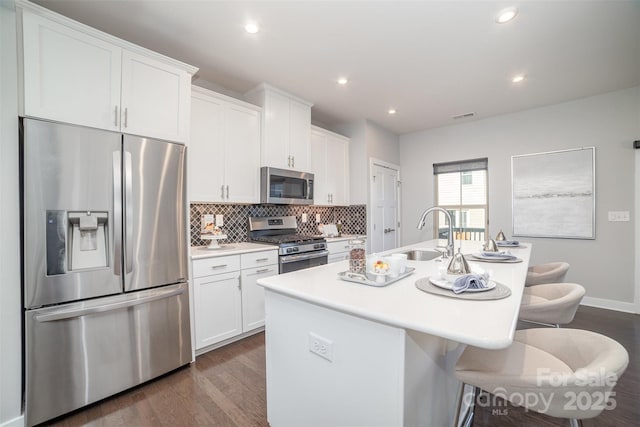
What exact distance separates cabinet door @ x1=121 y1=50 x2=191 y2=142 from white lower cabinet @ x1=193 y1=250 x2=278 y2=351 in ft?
3.63

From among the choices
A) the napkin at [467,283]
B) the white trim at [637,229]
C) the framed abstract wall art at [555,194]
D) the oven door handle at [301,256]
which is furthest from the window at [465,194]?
the napkin at [467,283]

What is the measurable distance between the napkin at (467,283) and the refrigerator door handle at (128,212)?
2.04 m

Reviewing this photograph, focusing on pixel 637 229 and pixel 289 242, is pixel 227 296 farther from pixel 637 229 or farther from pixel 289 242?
pixel 637 229

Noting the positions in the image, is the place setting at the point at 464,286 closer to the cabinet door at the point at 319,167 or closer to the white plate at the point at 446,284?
the white plate at the point at 446,284

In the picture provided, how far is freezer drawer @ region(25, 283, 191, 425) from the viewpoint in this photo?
1598mm

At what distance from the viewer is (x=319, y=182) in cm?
405

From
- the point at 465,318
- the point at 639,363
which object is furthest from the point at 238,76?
the point at 639,363

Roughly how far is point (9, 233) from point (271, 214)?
7.89ft

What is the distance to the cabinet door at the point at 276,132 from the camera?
3.22m

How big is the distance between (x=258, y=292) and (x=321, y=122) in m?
3.02

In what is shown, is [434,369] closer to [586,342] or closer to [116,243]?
[586,342]

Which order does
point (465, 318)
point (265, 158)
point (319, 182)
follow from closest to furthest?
point (465, 318)
point (265, 158)
point (319, 182)

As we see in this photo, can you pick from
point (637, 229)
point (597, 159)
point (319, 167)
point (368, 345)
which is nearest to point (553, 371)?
point (368, 345)

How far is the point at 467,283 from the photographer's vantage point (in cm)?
121
